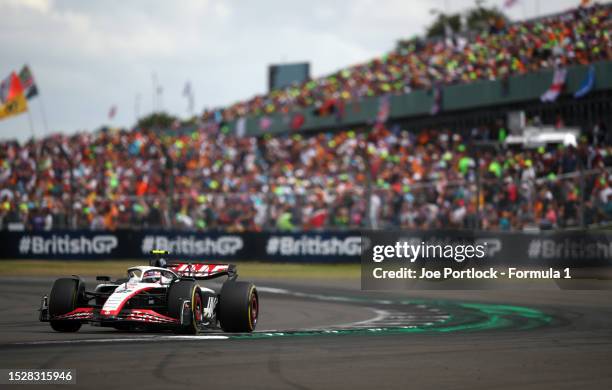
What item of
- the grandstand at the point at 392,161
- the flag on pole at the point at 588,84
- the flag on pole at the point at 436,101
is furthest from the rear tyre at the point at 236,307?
the flag on pole at the point at 436,101

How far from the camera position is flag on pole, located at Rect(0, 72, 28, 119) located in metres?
36.9

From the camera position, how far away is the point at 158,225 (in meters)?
30.5

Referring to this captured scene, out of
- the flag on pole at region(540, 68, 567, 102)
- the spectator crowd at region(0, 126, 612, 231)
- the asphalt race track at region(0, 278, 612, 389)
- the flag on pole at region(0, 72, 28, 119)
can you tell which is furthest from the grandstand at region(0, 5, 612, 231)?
the asphalt race track at region(0, 278, 612, 389)

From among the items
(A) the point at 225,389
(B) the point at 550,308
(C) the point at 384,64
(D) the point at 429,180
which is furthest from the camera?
(C) the point at 384,64

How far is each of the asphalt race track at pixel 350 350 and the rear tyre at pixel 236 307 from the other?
25cm

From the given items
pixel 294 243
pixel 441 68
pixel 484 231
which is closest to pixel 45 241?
pixel 294 243

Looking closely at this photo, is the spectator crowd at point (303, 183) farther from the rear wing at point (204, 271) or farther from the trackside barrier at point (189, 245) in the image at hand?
the rear wing at point (204, 271)

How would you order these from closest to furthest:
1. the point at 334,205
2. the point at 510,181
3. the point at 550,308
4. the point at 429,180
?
the point at 550,308 → the point at 510,181 → the point at 334,205 → the point at 429,180

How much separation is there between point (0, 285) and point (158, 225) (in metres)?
8.30

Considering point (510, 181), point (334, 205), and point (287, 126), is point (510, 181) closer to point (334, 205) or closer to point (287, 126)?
point (334, 205)

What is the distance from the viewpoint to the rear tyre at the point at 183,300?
39.3 ft

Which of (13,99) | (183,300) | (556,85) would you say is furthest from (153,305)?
(13,99)

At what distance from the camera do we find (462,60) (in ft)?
131

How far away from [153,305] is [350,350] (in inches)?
108
